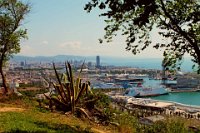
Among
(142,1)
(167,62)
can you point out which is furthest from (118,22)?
(142,1)

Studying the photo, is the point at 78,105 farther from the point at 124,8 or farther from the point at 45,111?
the point at 124,8

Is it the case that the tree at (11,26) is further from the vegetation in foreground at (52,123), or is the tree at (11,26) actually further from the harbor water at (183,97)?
the harbor water at (183,97)

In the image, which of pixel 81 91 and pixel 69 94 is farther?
pixel 81 91

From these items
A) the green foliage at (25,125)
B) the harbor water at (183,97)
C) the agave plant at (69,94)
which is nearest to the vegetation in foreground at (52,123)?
the green foliage at (25,125)

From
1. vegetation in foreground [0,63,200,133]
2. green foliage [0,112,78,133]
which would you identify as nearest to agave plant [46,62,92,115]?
vegetation in foreground [0,63,200,133]

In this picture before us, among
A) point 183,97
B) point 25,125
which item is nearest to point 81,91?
point 25,125

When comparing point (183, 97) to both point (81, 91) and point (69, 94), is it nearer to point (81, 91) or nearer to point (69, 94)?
point (81, 91)

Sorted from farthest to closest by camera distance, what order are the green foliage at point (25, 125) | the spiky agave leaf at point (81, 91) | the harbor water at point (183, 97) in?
the harbor water at point (183, 97)
the spiky agave leaf at point (81, 91)
the green foliage at point (25, 125)

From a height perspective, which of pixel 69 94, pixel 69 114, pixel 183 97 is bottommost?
pixel 183 97

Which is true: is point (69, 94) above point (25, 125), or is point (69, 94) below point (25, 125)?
above

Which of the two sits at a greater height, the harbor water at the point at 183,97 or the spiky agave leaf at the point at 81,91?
the spiky agave leaf at the point at 81,91

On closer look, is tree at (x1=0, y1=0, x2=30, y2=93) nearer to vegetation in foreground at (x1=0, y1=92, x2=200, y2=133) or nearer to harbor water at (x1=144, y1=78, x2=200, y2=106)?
vegetation in foreground at (x1=0, y1=92, x2=200, y2=133)

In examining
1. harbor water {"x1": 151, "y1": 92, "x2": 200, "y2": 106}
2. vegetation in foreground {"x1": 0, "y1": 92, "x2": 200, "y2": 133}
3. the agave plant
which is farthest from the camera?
harbor water {"x1": 151, "y1": 92, "x2": 200, "y2": 106}

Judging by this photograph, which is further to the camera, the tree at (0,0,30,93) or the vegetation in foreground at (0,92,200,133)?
the tree at (0,0,30,93)
